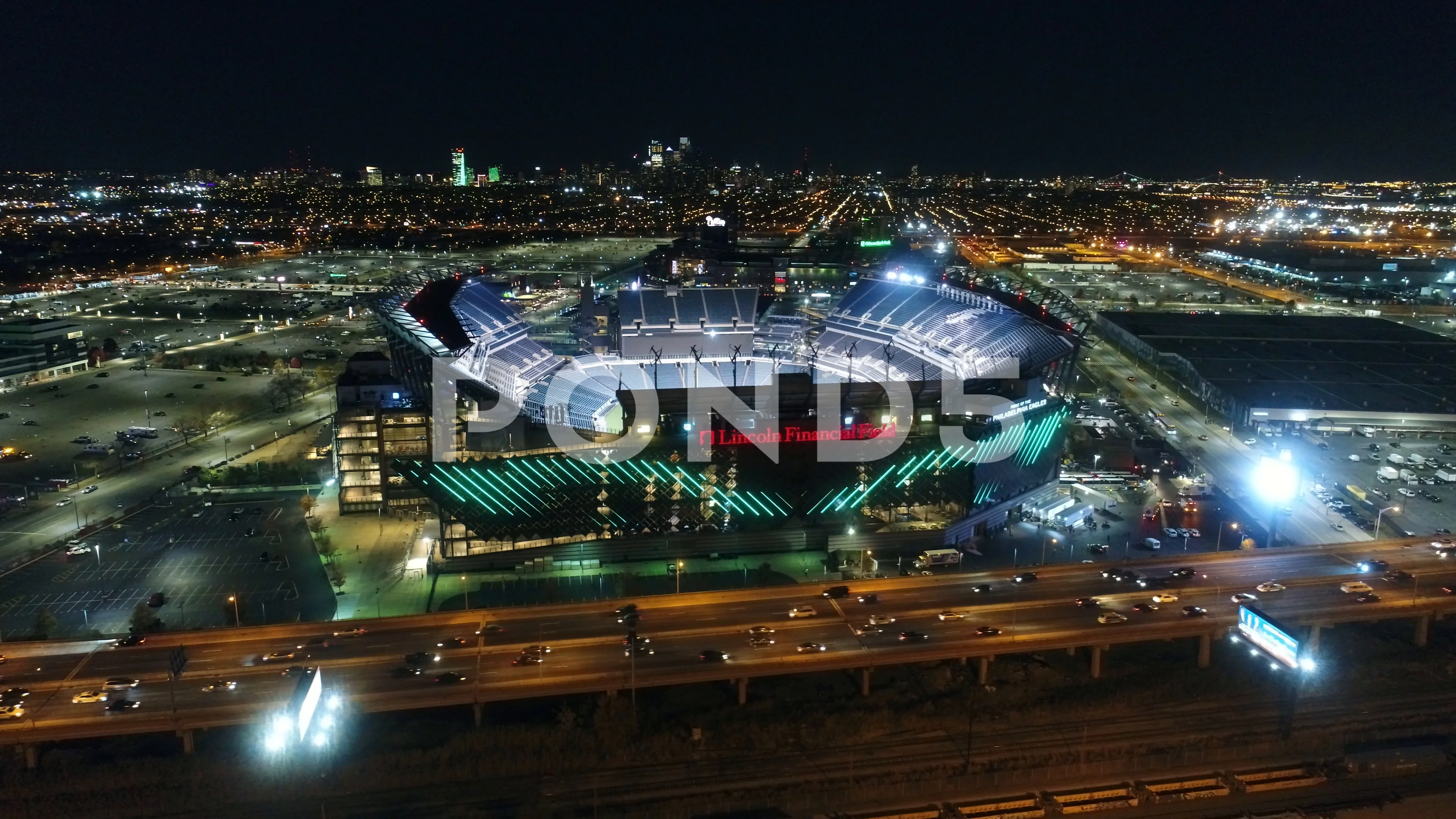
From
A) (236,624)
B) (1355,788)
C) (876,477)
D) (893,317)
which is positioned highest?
(893,317)

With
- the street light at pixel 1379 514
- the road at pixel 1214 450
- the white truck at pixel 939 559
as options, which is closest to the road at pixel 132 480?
the white truck at pixel 939 559

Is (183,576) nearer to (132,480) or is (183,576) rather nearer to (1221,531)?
(132,480)

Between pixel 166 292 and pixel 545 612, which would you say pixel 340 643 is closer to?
pixel 545 612

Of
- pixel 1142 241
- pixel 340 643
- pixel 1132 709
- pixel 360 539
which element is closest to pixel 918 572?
pixel 1132 709

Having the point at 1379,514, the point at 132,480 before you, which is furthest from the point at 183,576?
the point at 1379,514

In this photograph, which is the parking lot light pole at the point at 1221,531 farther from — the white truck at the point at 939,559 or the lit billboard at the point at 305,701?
the lit billboard at the point at 305,701

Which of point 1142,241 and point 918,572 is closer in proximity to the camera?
point 918,572

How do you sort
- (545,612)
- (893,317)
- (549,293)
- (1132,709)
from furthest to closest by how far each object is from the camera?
1. (549,293)
2. (893,317)
3. (545,612)
4. (1132,709)
